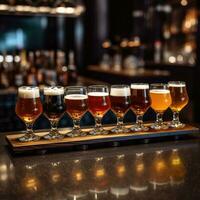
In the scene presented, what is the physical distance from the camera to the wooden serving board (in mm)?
1398

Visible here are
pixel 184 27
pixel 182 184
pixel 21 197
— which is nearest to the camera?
pixel 21 197

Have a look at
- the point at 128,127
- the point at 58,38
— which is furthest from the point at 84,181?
the point at 58,38

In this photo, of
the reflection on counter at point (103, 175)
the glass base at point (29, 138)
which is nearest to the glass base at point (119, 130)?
the reflection on counter at point (103, 175)

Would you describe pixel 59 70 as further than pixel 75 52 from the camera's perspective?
No

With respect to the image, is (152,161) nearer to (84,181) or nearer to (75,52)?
(84,181)

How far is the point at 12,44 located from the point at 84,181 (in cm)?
518

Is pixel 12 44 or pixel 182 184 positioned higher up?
pixel 12 44

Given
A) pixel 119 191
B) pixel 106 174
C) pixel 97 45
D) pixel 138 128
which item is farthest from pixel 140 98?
pixel 97 45

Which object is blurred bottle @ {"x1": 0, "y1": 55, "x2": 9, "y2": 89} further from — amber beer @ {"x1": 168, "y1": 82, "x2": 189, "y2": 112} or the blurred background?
amber beer @ {"x1": 168, "y1": 82, "x2": 189, "y2": 112}

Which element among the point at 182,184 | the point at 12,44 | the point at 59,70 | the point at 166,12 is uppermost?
the point at 166,12

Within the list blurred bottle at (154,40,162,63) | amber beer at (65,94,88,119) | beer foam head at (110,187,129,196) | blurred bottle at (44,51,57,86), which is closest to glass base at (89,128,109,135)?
amber beer at (65,94,88,119)

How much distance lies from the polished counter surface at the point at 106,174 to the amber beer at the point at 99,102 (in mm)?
168

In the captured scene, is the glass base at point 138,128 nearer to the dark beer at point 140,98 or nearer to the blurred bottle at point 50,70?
the dark beer at point 140,98

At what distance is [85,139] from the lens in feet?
4.86
